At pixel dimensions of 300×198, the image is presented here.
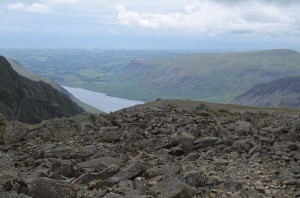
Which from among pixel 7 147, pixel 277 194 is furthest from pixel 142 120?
pixel 277 194

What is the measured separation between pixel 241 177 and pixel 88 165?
6642mm

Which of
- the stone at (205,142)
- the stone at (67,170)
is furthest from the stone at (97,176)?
the stone at (205,142)

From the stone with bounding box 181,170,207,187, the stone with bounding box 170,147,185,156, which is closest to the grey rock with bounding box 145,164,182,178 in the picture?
the stone with bounding box 181,170,207,187

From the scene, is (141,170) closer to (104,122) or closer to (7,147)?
(7,147)

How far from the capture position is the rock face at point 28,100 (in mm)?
141000

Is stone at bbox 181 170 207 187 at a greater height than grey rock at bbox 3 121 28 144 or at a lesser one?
greater

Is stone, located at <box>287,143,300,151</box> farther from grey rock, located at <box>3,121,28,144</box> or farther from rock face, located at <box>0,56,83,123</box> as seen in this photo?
rock face, located at <box>0,56,83,123</box>

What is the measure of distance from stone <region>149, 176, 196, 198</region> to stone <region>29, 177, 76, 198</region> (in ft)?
9.08

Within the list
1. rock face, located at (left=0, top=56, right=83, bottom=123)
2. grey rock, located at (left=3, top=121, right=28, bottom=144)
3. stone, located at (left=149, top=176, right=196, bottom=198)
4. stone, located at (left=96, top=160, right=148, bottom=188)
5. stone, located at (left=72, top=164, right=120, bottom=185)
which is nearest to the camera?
stone, located at (left=149, top=176, right=196, bottom=198)

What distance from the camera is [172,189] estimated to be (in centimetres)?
1288

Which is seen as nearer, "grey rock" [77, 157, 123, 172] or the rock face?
"grey rock" [77, 157, 123, 172]

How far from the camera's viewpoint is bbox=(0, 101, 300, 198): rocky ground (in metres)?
13.2

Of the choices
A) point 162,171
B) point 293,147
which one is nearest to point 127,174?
point 162,171

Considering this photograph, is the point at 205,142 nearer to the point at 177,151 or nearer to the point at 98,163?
the point at 177,151
